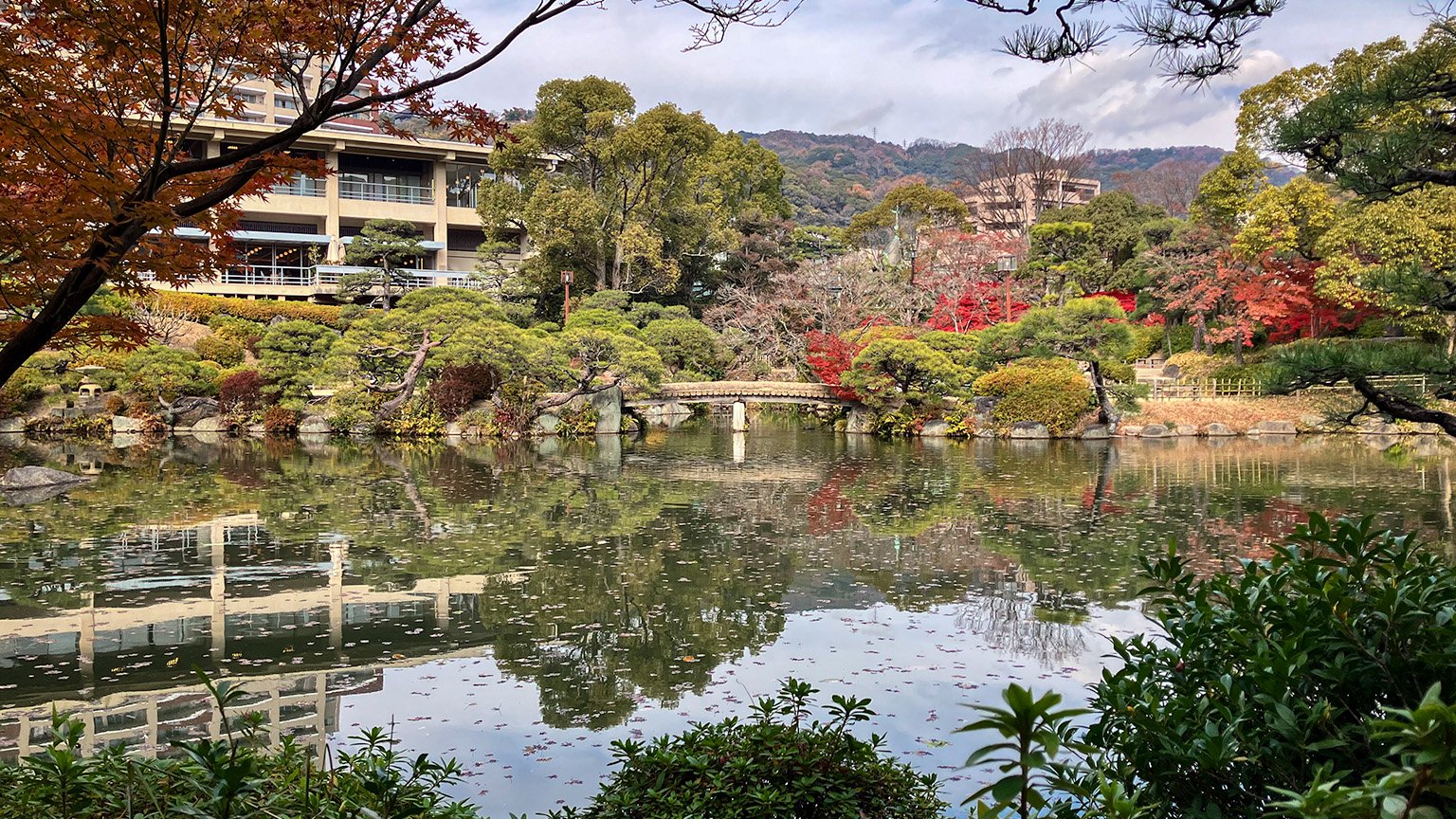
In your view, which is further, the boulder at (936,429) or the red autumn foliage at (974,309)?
the red autumn foliage at (974,309)

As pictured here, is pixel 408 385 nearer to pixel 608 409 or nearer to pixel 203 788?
→ pixel 608 409

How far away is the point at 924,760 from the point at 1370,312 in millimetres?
20646

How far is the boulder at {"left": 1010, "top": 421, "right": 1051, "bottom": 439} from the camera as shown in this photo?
59.3 feet

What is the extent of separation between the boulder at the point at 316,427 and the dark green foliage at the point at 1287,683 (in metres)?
19.3

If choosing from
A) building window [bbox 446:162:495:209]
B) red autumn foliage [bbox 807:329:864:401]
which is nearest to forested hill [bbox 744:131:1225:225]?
building window [bbox 446:162:495:209]

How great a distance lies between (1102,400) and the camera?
59.9 ft

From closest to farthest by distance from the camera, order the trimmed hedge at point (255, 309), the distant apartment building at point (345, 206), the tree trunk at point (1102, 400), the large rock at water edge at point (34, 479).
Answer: the large rock at water edge at point (34, 479)
the tree trunk at point (1102, 400)
the trimmed hedge at point (255, 309)
the distant apartment building at point (345, 206)

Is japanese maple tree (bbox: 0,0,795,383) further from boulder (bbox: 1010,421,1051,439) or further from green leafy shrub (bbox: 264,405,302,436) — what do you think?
green leafy shrub (bbox: 264,405,302,436)

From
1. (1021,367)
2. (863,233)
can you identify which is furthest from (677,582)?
(863,233)

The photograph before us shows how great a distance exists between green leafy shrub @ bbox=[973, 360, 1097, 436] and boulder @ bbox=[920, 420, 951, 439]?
0.93 meters

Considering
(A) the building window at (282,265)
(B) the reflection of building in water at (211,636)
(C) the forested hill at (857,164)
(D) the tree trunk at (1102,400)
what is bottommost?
(B) the reflection of building in water at (211,636)

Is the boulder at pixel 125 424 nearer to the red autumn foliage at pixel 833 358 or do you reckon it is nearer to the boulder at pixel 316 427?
the boulder at pixel 316 427

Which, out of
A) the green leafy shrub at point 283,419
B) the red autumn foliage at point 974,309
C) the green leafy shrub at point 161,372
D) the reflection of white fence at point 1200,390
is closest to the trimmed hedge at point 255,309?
the green leafy shrub at point 161,372

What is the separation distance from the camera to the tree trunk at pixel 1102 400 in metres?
18.0
